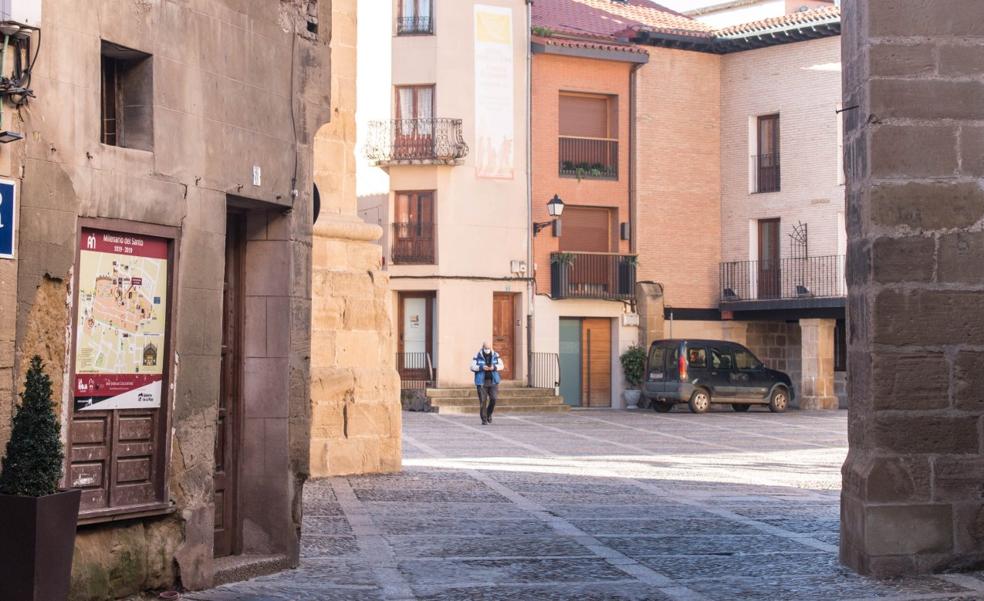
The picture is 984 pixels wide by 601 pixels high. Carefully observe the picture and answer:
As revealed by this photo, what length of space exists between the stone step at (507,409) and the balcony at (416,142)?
249 inches

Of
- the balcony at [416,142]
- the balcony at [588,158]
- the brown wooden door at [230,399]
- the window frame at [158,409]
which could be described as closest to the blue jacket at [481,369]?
the balcony at [416,142]

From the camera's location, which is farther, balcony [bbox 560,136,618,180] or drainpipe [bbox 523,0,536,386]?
balcony [bbox 560,136,618,180]

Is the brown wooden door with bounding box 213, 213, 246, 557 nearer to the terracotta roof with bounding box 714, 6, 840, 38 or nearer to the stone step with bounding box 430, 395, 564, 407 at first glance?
the stone step with bounding box 430, 395, 564, 407

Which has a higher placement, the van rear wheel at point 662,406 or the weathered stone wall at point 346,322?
→ the weathered stone wall at point 346,322

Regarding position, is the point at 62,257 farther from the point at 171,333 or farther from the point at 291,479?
the point at 291,479

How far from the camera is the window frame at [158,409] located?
26.8ft

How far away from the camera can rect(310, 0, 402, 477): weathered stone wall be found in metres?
16.6

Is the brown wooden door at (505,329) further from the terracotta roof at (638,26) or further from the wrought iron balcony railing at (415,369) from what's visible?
the terracotta roof at (638,26)

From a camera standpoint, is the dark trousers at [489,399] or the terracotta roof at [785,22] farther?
the terracotta roof at [785,22]

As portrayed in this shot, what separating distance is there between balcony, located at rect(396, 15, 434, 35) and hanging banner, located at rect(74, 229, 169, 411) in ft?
98.5

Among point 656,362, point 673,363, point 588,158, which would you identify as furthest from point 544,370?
point 588,158

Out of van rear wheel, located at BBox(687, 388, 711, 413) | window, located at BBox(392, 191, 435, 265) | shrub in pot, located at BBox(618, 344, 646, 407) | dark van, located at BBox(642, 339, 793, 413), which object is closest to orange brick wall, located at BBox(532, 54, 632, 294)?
shrub in pot, located at BBox(618, 344, 646, 407)

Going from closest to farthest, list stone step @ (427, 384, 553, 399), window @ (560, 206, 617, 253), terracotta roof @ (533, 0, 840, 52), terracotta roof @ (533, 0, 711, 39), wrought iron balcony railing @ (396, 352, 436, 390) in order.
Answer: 1. stone step @ (427, 384, 553, 399)
2. wrought iron balcony railing @ (396, 352, 436, 390)
3. terracotta roof @ (533, 0, 840, 52)
4. window @ (560, 206, 617, 253)
5. terracotta roof @ (533, 0, 711, 39)

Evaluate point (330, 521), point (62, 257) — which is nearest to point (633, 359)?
point (330, 521)
